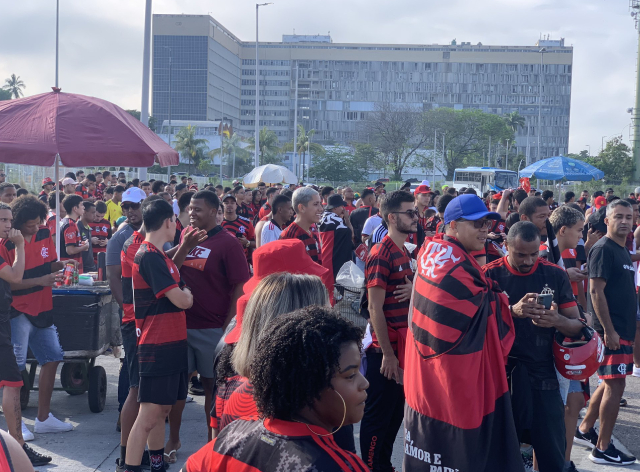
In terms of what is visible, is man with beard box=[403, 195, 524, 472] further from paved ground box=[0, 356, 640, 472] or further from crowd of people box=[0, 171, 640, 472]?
paved ground box=[0, 356, 640, 472]

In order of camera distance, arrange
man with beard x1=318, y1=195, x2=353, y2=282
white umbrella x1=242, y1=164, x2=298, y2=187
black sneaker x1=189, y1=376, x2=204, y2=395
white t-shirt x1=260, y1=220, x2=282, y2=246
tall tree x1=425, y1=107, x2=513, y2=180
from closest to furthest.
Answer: black sneaker x1=189, y1=376, x2=204, y2=395, white t-shirt x1=260, y1=220, x2=282, y2=246, man with beard x1=318, y1=195, x2=353, y2=282, white umbrella x1=242, y1=164, x2=298, y2=187, tall tree x1=425, y1=107, x2=513, y2=180

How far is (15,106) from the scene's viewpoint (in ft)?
21.1

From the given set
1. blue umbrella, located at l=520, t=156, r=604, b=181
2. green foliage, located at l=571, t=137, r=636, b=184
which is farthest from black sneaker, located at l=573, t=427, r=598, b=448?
green foliage, located at l=571, t=137, r=636, b=184

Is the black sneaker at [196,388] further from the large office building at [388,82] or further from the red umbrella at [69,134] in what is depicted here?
the large office building at [388,82]

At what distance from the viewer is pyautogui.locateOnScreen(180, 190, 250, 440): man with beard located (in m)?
5.03

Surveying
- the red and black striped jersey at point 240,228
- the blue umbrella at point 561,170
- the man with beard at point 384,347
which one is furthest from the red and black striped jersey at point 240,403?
the blue umbrella at point 561,170

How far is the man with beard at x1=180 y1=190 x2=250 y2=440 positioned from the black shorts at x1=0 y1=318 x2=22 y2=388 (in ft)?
4.46

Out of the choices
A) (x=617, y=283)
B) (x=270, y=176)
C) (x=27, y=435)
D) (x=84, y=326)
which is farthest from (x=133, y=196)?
(x=270, y=176)

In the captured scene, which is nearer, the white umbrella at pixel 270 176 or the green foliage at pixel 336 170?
the white umbrella at pixel 270 176

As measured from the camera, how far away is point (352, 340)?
6.24 ft

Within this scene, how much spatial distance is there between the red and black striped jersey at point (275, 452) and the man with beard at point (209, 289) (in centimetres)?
314

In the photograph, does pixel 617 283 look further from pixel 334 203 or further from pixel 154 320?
pixel 334 203

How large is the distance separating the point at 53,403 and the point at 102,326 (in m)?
1.11

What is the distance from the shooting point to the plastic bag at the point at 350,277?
625 centimetres
